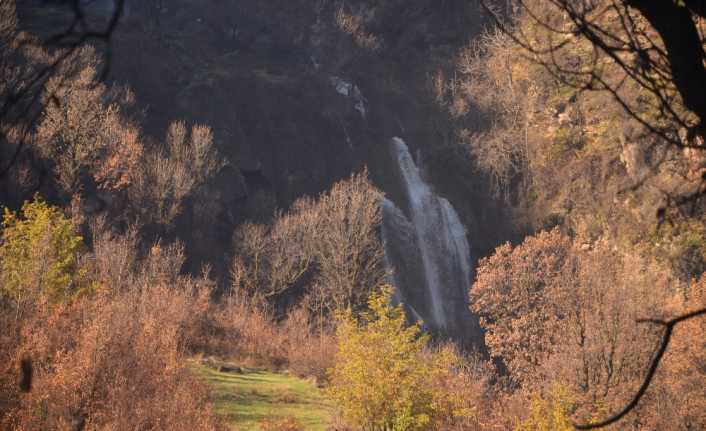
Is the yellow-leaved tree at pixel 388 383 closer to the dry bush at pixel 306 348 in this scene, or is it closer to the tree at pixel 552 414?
the tree at pixel 552 414

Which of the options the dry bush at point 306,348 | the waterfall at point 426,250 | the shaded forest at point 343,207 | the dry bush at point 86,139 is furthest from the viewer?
the waterfall at point 426,250

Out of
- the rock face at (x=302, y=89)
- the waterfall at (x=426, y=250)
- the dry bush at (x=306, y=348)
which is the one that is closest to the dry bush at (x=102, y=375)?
the dry bush at (x=306, y=348)

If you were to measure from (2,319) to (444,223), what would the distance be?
46472mm

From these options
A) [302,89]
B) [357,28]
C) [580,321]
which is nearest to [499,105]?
[357,28]

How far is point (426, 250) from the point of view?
2219 inches

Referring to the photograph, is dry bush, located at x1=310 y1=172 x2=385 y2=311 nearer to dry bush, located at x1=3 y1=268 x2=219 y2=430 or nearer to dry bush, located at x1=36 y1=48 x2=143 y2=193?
dry bush, located at x1=36 y1=48 x2=143 y2=193

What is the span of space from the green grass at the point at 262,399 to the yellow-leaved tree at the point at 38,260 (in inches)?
253

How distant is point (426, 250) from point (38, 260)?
39.8m

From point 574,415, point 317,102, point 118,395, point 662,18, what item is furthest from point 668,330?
point 317,102

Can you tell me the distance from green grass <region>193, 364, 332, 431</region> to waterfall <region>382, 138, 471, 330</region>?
871 inches

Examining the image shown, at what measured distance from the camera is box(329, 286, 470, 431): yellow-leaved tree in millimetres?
19188

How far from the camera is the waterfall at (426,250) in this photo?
52656mm

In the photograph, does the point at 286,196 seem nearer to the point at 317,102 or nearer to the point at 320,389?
the point at 317,102

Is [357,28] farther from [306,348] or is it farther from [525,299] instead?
[306,348]
